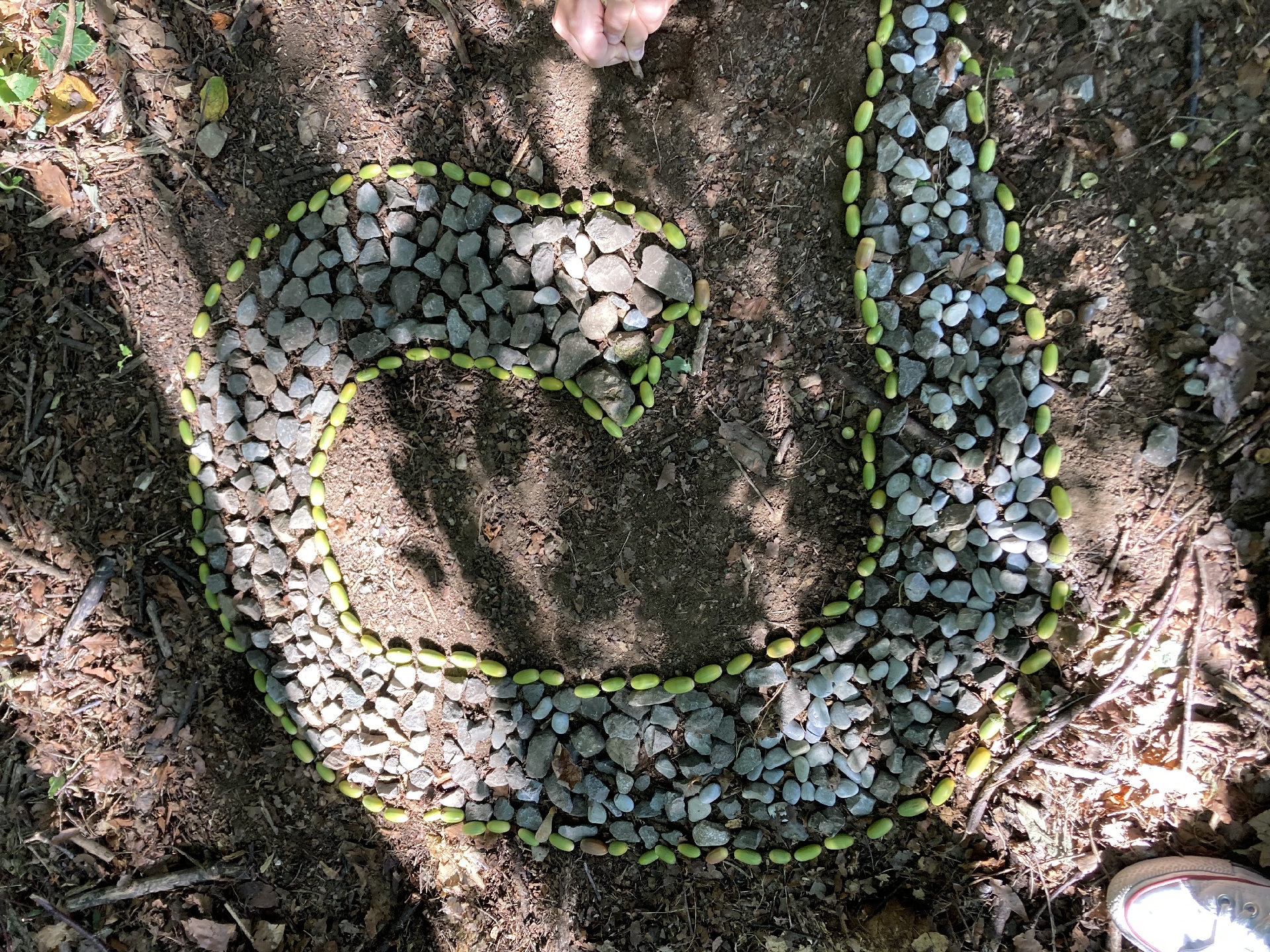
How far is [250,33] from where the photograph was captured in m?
2.68

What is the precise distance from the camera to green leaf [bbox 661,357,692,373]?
2574mm

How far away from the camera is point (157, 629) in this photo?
2.75 m

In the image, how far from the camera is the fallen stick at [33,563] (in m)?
2.73

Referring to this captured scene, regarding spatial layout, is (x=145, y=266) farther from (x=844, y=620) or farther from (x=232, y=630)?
(x=844, y=620)

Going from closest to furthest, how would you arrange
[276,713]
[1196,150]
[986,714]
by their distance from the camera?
[1196,150] < [986,714] < [276,713]

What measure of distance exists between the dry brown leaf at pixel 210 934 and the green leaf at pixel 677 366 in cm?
251

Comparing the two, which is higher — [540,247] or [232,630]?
[540,247]

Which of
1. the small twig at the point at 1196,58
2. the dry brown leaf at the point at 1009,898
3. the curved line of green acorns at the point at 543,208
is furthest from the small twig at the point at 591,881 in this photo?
the small twig at the point at 1196,58

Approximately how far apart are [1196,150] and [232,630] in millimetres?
3615

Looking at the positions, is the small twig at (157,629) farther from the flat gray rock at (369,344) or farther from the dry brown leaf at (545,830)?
the dry brown leaf at (545,830)

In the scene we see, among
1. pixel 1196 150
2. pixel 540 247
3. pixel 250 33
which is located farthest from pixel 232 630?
pixel 1196 150

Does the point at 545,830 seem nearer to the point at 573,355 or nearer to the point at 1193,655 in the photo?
the point at 573,355

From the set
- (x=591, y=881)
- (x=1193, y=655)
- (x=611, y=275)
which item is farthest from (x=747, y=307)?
(x=591, y=881)

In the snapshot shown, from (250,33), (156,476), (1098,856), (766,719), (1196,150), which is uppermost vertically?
(250,33)
